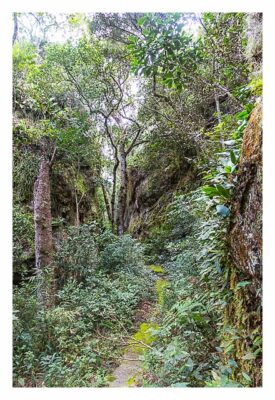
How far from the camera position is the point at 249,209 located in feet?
5.28

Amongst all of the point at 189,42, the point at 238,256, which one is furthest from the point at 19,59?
the point at 238,256

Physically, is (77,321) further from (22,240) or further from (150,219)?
(150,219)

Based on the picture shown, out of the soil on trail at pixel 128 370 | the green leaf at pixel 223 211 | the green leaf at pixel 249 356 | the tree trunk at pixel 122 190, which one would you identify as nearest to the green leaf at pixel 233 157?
the green leaf at pixel 223 211

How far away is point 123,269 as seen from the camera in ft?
15.5

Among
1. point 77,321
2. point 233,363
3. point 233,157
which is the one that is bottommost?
point 77,321

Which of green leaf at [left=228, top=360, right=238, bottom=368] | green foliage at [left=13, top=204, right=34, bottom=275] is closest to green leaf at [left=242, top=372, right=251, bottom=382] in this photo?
green leaf at [left=228, top=360, right=238, bottom=368]

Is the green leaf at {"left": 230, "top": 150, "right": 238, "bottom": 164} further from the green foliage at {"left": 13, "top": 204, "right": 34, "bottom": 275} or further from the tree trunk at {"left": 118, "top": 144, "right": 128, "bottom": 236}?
the tree trunk at {"left": 118, "top": 144, "right": 128, "bottom": 236}

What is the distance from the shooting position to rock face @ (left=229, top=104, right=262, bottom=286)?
1.53 m

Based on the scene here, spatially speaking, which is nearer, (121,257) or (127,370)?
(127,370)

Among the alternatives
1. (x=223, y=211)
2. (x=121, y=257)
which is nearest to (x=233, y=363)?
(x=223, y=211)

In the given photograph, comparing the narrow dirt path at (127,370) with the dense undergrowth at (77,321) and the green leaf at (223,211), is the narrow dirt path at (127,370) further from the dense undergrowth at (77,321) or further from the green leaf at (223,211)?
the green leaf at (223,211)

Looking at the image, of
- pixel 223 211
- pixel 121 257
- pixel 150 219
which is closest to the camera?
pixel 223 211

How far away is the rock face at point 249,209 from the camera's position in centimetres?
153

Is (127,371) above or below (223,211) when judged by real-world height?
below
